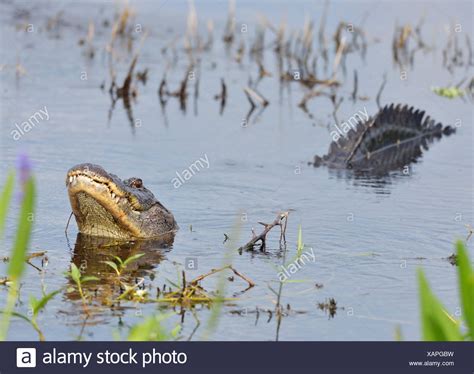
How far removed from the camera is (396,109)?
13.0 m

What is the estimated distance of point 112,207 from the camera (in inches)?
319

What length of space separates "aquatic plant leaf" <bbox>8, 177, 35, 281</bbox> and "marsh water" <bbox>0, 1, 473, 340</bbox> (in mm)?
877

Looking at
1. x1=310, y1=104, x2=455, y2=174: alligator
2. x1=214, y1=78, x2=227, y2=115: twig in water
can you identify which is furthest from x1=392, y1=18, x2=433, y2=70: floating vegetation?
x1=310, y1=104, x2=455, y2=174: alligator

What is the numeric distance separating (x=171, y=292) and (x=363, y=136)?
639 cm

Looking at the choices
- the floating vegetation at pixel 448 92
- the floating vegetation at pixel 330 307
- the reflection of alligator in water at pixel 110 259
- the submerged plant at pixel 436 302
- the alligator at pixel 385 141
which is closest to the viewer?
the submerged plant at pixel 436 302

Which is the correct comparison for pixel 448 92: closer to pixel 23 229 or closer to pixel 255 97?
pixel 255 97

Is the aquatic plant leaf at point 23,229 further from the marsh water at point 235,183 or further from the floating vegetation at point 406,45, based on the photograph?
the floating vegetation at point 406,45

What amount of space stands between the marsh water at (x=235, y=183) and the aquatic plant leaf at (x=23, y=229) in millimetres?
877

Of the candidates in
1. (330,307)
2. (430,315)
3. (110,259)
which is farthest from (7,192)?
(110,259)

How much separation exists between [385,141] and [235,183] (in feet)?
10.9

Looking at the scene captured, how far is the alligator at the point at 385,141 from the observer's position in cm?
1173

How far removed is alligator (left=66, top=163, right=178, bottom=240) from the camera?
311 inches

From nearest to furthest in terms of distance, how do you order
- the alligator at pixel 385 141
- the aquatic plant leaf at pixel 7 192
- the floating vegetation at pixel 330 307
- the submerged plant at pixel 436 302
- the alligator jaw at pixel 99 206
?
the submerged plant at pixel 436 302 < the aquatic plant leaf at pixel 7 192 < the floating vegetation at pixel 330 307 < the alligator jaw at pixel 99 206 < the alligator at pixel 385 141

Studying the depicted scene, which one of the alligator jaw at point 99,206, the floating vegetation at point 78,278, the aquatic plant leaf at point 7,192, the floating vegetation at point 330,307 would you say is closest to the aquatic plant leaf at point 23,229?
the aquatic plant leaf at point 7,192
